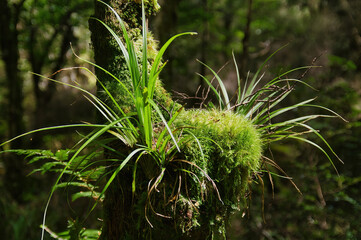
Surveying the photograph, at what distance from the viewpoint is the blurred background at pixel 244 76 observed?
14.1 feet

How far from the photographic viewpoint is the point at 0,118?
9.13m

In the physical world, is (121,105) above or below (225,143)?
above

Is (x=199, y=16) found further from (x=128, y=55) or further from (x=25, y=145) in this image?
(x=128, y=55)

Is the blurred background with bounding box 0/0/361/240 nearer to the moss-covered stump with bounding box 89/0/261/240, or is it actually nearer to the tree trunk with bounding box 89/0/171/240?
the moss-covered stump with bounding box 89/0/261/240

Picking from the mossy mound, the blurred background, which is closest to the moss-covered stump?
the mossy mound

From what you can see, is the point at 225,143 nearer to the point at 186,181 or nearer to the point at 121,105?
the point at 186,181

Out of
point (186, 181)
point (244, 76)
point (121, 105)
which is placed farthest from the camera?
point (244, 76)

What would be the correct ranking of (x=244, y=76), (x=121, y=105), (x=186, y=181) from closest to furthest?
(x=186, y=181) → (x=121, y=105) → (x=244, y=76)

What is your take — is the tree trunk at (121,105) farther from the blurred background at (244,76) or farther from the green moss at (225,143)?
the blurred background at (244,76)

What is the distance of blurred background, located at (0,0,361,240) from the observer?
14.1 ft

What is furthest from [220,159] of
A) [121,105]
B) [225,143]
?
[121,105]

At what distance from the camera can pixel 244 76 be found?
4453 mm

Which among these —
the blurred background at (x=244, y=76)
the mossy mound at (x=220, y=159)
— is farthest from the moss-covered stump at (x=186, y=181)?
the blurred background at (x=244, y=76)

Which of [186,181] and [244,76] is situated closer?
[186,181]
